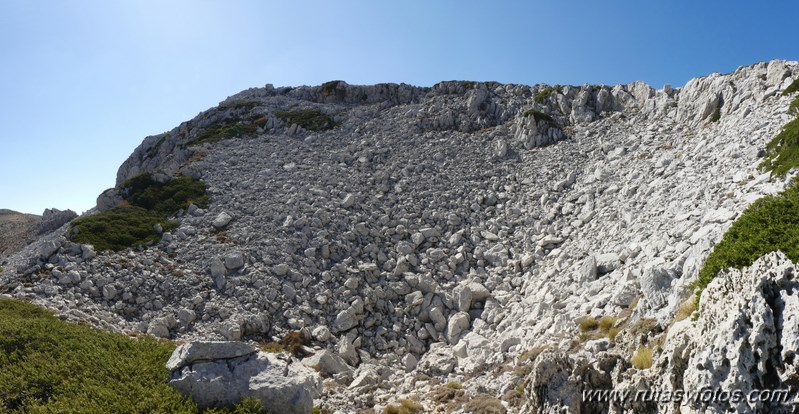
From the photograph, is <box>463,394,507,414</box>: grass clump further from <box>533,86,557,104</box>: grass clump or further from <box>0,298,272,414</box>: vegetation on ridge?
<box>533,86,557,104</box>: grass clump

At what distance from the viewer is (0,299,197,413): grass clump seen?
11414 mm

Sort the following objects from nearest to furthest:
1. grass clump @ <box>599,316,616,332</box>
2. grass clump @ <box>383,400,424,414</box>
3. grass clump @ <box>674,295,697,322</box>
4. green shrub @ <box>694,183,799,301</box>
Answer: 1. green shrub @ <box>694,183,799,301</box>
2. grass clump @ <box>674,295,697,322</box>
3. grass clump @ <box>383,400,424,414</box>
4. grass clump @ <box>599,316,616,332</box>

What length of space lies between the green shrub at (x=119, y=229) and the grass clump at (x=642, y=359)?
25.2m

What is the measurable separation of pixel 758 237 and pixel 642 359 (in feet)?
13.5

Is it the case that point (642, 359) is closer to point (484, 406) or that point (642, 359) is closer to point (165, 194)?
point (484, 406)

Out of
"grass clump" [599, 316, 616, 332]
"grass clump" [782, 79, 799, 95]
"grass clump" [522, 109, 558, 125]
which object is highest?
"grass clump" [522, 109, 558, 125]

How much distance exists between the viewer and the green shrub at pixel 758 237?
10030 mm

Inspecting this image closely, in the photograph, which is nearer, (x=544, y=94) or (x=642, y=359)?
(x=642, y=359)

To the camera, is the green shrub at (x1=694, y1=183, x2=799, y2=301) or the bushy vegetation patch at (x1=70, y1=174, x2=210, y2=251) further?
the bushy vegetation patch at (x1=70, y1=174, x2=210, y2=251)

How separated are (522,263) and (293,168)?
20.8 meters

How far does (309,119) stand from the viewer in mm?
47719

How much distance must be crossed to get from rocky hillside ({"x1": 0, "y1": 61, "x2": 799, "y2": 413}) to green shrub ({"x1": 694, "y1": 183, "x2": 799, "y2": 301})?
1208 millimetres

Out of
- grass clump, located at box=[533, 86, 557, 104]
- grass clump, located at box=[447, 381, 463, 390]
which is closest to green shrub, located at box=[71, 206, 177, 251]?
grass clump, located at box=[447, 381, 463, 390]

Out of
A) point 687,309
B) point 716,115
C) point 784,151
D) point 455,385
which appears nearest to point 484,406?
point 455,385
